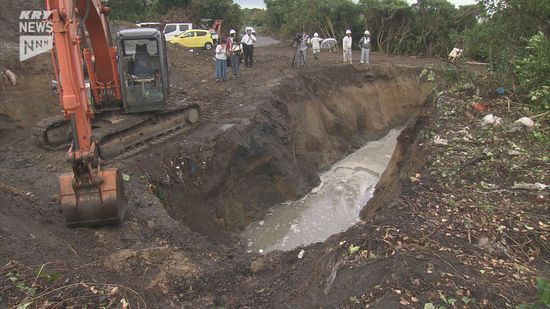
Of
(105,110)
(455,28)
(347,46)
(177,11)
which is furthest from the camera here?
(177,11)

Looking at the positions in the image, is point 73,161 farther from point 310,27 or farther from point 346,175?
point 310,27

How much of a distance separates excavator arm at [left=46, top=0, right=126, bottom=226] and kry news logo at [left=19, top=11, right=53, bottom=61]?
6.45 meters

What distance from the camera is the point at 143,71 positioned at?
10812 mm

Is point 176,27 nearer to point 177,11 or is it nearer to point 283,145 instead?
point 177,11

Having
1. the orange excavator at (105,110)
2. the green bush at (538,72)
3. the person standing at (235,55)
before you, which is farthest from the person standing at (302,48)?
the green bush at (538,72)

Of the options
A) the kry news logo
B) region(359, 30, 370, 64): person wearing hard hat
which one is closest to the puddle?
region(359, 30, 370, 64): person wearing hard hat

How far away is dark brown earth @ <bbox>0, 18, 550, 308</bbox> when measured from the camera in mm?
5188

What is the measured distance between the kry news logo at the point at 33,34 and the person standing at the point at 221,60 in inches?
219

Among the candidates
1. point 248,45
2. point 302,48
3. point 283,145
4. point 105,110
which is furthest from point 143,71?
point 302,48

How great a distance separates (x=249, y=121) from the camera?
1304cm

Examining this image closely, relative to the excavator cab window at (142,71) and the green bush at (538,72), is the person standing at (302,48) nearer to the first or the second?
the excavator cab window at (142,71)

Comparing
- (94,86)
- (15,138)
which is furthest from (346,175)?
(15,138)

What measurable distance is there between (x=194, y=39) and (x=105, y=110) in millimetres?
15584

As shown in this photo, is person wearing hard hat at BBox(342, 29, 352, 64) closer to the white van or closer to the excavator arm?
the white van
